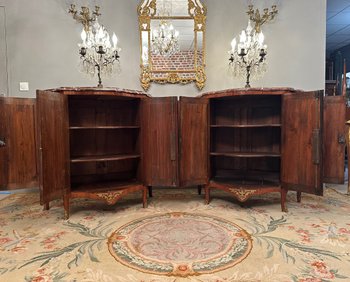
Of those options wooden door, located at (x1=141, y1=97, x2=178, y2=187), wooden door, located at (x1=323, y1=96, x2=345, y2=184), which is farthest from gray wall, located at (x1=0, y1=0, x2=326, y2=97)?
wooden door, located at (x1=141, y1=97, x2=178, y2=187)

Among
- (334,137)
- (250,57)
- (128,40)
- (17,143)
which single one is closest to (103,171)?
(17,143)

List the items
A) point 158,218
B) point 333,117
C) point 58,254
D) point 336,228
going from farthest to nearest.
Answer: point 333,117 → point 158,218 → point 336,228 → point 58,254

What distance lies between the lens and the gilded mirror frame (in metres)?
3.28

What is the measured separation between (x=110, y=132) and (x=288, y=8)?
2.81 metres

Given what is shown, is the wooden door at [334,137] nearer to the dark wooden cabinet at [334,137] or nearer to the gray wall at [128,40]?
the dark wooden cabinet at [334,137]

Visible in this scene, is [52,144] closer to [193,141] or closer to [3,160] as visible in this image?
[3,160]

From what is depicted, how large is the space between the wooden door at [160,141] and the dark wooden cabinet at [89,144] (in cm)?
10

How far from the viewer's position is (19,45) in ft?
10.7

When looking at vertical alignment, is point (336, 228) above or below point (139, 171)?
below

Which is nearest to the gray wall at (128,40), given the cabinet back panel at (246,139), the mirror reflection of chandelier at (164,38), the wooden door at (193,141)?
the mirror reflection of chandelier at (164,38)

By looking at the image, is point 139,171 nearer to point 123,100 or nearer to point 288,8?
point 123,100

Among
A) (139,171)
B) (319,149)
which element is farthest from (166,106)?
(319,149)

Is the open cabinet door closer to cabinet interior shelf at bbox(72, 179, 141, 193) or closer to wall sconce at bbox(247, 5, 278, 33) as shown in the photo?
cabinet interior shelf at bbox(72, 179, 141, 193)

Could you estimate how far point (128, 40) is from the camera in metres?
3.34
